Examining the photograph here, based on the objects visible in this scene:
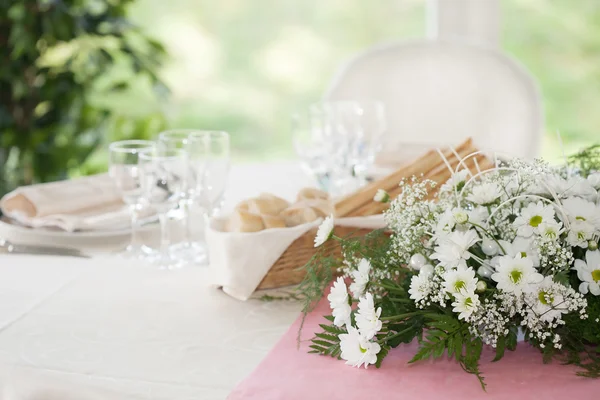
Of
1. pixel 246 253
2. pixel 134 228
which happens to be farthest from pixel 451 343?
pixel 134 228

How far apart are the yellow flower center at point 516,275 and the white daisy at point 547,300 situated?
0.08 ft

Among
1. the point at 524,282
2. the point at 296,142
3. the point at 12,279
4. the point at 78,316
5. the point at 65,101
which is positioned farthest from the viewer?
the point at 65,101

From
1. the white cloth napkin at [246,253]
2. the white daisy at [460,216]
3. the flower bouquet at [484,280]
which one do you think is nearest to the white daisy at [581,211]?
the flower bouquet at [484,280]

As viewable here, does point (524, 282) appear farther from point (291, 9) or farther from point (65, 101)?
point (291, 9)

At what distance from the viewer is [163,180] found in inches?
42.8

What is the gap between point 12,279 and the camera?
1070 mm

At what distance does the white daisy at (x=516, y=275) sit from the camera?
73 centimetres

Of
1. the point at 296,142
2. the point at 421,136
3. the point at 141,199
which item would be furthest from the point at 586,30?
the point at 141,199

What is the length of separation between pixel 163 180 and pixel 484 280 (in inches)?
19.1

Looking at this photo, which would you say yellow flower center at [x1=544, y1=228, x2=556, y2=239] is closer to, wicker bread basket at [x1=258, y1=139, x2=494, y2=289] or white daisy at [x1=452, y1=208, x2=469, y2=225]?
white daisy at [x1=452, y1=208, x2=469, y2=225]

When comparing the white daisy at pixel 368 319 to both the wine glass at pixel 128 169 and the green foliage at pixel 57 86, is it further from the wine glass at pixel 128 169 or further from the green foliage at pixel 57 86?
the green foliage at pixel 57 86

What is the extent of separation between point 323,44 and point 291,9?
0.29 meters

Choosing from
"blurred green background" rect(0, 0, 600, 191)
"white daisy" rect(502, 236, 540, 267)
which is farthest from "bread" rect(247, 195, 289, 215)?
"blurred green background" rect(0, 0, 600, 191)

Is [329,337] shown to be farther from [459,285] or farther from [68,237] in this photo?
[68,237]
